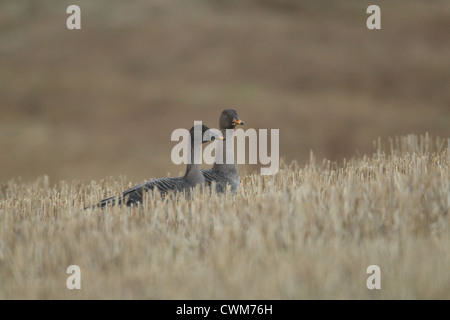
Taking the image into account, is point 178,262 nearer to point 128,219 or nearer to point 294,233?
point 294,233

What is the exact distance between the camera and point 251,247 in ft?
22.4

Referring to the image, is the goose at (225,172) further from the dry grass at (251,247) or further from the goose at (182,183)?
A: the dry grass at (251,247)

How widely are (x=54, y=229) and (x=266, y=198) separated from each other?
10.4 ft

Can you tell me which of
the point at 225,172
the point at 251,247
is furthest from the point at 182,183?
the point at 251,247

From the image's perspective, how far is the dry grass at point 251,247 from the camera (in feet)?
18.6

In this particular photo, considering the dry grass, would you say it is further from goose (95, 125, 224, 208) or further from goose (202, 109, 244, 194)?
goose (202, 109, 244, 194)

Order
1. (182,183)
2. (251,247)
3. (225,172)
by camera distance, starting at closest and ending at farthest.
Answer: (251,247) < (182,183) < (225,172)

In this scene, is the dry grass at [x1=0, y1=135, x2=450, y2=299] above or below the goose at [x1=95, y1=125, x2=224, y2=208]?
below

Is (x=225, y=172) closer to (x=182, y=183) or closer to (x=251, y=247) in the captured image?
(x=182, y=183)

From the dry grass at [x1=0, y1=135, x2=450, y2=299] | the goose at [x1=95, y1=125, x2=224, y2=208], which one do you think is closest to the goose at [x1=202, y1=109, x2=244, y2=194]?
the goose at [x1=95, y1=125, x2=224, y2=208]

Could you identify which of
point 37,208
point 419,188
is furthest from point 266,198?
point 37,208

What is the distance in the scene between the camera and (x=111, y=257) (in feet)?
22.9

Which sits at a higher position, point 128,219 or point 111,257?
point 128,219

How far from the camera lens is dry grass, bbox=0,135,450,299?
5.68 meters
